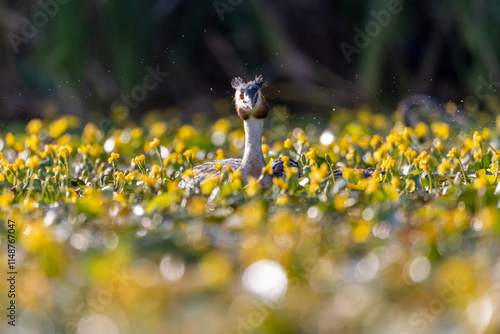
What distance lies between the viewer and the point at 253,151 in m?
4.84

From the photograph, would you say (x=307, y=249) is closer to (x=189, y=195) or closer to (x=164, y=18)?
(x=189, y=195)

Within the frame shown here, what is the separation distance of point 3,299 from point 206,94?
8287 millimetres

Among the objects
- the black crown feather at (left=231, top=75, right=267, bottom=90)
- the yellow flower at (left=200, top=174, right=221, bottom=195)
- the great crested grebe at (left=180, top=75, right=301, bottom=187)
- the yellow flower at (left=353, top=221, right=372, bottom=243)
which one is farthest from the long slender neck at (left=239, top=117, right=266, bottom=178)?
the yellow flower at (left=353, top=221, right=372, bottom=243)

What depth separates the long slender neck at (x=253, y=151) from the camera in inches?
189

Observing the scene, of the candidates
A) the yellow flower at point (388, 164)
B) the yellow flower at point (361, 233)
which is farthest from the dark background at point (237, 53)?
the yellow flower at point (361, 233)

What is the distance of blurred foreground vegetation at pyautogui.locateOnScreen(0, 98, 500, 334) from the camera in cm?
260

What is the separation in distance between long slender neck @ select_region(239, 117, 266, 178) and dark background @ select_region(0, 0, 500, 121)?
14.6ft

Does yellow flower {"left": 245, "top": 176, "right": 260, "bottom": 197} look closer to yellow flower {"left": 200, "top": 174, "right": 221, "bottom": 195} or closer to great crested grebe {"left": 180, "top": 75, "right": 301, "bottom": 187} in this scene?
yellow flower {"left": 200, "top": 174, "right": 221, "bottom": 195}

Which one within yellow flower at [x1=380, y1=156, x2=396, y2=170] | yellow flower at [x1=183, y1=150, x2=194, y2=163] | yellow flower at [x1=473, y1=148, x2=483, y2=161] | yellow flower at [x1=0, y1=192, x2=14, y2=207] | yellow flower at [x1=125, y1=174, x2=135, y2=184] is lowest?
yellow flower at [x1=473, y1=148, x2=483, y2=161]

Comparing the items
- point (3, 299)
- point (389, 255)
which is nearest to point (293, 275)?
point (389, 255)

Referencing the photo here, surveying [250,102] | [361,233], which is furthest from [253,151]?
[361,233]

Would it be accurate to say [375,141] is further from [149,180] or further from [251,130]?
[149,180]

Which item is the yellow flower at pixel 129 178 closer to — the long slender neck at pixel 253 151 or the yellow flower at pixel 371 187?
the long slender neck at pixel 253 151

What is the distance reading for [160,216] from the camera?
382 cm
